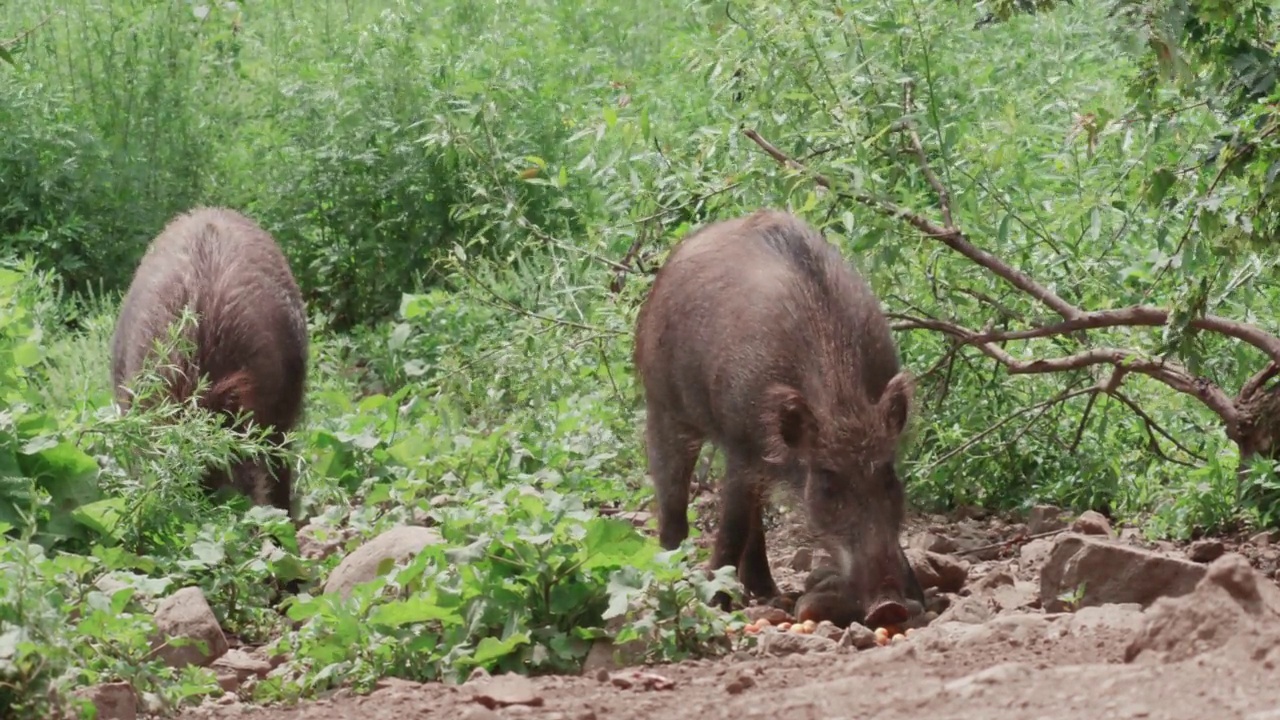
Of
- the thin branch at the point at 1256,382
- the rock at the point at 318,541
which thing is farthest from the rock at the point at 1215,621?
the rock at the point at 318,541

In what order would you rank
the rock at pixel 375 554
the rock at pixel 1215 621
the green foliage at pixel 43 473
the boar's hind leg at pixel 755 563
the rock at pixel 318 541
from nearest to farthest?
the rock at pixel 1215 621 → the rock at pixel 375 554 → the green foliage at pixel 43 473 → the boar's hind leg at pixel 755 563 → the rock at pixel 318 541

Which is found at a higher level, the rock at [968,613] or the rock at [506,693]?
the rock at [506,693]

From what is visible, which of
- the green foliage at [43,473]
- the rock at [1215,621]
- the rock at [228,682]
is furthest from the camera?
the green foliage at [43,473]

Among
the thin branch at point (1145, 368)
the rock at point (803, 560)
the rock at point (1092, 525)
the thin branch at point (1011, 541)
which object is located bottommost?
the rock at point (803, 560)

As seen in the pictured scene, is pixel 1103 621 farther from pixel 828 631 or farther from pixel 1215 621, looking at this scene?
pixel 828 631

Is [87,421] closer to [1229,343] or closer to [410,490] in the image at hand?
[410,490]

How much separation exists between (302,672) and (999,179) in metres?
4.42

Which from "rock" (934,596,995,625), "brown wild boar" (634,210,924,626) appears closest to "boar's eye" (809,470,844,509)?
"brown wild boar" (634,210,924,626)

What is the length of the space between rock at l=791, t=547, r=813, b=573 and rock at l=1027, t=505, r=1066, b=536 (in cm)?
102

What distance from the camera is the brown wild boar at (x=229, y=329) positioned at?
7.87 meters

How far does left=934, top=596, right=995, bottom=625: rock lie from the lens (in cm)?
611

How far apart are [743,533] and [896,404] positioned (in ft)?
2.71

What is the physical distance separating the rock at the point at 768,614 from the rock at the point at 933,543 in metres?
1.16

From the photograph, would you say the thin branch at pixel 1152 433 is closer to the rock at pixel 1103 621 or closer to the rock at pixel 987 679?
the rock at pixel 1103 621
